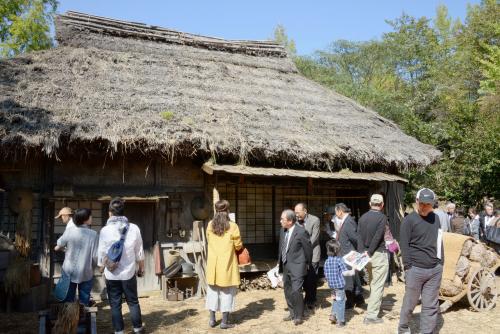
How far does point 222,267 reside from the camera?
18.4ft

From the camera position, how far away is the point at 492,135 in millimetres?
12805

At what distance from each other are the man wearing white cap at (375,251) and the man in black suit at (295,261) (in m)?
0.76

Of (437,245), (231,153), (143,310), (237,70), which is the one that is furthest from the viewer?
(237,70)

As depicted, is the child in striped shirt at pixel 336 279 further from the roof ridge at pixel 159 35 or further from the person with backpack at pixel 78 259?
the roof ridge at pixel 159 35

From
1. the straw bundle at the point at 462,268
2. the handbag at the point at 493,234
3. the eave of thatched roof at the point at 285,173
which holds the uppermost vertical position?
the eave of thatched roof at the point at 285,173

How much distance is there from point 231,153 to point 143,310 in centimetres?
295

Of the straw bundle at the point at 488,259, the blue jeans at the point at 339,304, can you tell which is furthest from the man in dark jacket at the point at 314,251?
the straw bundle at the point at 488,259

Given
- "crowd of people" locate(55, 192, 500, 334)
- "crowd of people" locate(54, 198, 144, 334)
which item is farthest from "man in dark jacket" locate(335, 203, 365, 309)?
"crowd of people" locate(54, 198, 144, 334)

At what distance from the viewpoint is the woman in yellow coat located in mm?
5629

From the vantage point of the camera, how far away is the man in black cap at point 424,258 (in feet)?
15.5

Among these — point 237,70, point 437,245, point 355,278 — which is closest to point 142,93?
point 237,70

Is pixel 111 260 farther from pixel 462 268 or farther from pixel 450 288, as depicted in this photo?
pixel 462 268

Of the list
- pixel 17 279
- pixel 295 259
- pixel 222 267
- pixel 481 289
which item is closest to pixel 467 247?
pixel 481 289

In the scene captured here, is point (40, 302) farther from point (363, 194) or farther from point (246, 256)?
point (363, 194)
